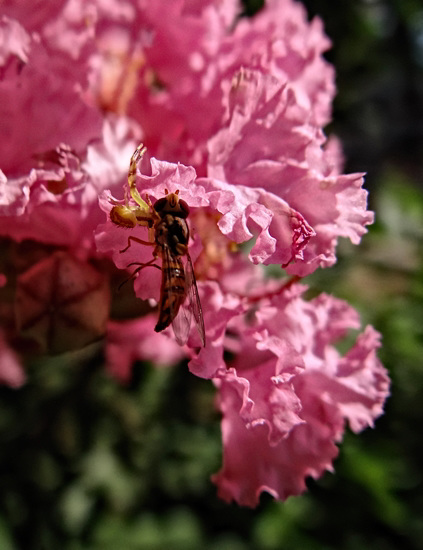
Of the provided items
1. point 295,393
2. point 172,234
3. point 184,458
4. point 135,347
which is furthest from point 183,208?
point 184,458

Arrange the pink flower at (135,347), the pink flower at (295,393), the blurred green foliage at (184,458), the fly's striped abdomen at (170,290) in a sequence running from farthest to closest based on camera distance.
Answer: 1. the blurred green foliage at (184,458)
2. the pink flower at (135,347)
3. the pink flower at (295,393)
4. the fly's striped abdomen at (170,290)

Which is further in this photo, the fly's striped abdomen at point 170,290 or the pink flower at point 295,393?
the pink flower at point 295,393

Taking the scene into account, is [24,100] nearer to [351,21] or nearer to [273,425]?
[273,425]

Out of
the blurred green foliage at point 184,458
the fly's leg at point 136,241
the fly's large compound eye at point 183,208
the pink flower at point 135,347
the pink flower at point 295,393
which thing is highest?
the fly's large compound eye at point 183,208

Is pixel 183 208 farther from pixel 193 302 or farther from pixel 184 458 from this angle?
pixel 184 458

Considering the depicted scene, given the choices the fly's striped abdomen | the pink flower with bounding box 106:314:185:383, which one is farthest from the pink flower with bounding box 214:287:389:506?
the pink flower with bounding box 106:314:185:383

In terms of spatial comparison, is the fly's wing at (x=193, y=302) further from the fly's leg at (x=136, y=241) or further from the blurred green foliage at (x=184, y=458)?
the blurred green foliage at (x=184, y=458)

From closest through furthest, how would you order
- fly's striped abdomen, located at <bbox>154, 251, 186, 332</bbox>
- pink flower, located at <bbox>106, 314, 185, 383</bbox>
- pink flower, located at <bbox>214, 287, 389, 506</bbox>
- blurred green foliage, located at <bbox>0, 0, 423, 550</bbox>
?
fly's striped abdomen, located at <bbox>154, 251, 186, 332</bbox> → pink flower, located at <bbox>214, 287, 389, 506</bbox> → pink flower, located at <bbox>106, 314, 185, 383</bbox> → blurred green foliage, located at <bbox>0, 0, 423, 550</bbox>

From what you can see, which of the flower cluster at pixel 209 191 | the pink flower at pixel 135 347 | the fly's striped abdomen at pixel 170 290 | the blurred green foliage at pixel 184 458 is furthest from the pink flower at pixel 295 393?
the blurred green foliage at pixel 184 458

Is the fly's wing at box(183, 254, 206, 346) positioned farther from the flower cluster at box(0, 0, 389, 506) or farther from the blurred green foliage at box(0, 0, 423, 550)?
the blurred green foliage at box(0, 0, 423, 550)
